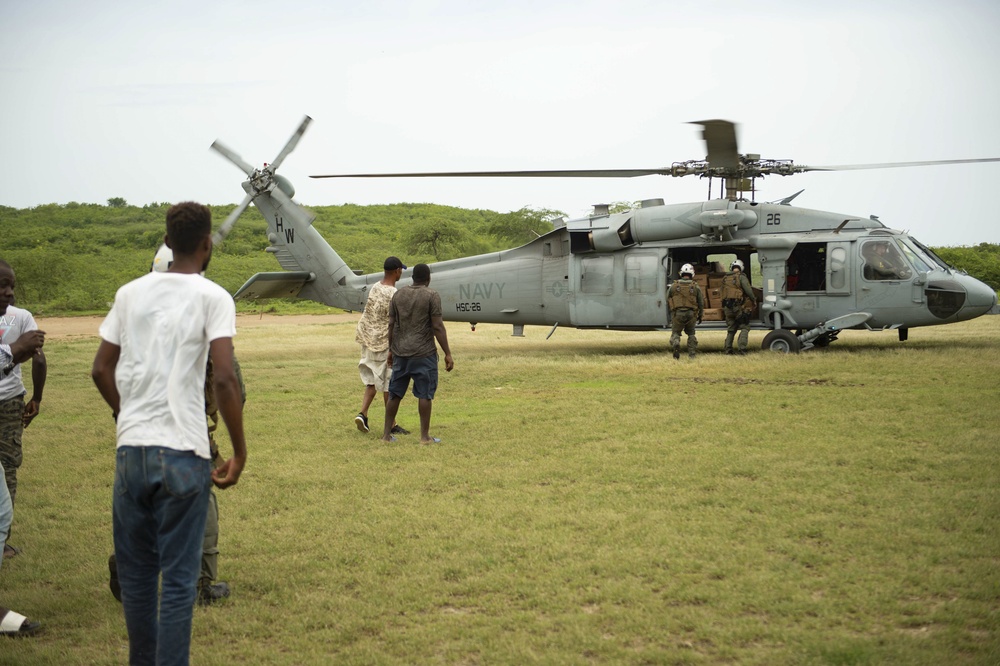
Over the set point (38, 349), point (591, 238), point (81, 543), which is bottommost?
point (81, 543)

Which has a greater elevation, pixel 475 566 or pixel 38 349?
pixel 38 349

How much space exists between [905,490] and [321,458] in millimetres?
4561

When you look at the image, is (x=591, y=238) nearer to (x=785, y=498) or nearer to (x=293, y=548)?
(x=785, y=498)

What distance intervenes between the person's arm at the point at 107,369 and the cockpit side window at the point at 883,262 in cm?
1317

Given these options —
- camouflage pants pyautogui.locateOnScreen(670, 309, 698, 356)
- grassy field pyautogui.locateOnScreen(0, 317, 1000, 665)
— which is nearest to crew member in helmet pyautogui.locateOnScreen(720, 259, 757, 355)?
camouflage pants pyautogui.locateOnScreen(670, 309, 698, 356)

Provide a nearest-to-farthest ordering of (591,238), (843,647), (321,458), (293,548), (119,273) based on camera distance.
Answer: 1. (843,647)
2. (293,548)
3. (321,458)
4. (591,238)
5. (119,273)

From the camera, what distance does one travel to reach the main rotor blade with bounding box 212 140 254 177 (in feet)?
52.6

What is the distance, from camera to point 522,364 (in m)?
14.5

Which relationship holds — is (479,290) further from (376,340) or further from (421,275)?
(421,275)

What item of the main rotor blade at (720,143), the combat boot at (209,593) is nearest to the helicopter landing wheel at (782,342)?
the main rotor blade at (720,143)

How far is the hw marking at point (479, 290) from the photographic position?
1639cm

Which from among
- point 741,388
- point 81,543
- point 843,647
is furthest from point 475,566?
point 741,388

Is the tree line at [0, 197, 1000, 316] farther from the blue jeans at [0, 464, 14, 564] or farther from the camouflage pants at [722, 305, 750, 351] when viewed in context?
the blue jeans at [0, 464, 14, 564]

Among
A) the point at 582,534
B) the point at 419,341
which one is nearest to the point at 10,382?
the point at 582,534
